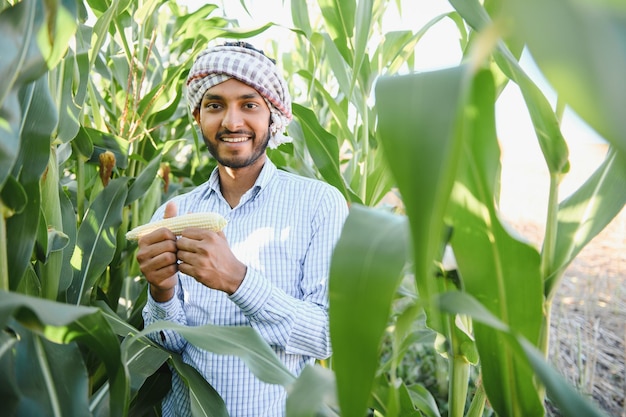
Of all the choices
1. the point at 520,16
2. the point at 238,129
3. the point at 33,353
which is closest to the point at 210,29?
the point at 238,129

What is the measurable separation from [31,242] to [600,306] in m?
2.12

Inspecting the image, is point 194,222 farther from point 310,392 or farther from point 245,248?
point 310,392

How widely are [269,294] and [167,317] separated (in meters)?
0.21

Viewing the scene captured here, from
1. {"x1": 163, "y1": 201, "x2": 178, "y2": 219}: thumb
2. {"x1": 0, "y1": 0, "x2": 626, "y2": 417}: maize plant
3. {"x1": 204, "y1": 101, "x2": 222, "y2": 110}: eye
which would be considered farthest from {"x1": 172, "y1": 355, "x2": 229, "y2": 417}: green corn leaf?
{"x1": 204, "y1": 101, "x2": 222, "y2": 110}: eye

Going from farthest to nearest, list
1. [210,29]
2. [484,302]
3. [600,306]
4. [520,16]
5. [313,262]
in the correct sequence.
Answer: [600,306] < [210,29] < [313,262] < [484,302] < [520,16]

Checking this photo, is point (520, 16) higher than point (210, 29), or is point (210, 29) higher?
point (210, 29)

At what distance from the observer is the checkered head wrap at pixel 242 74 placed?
1096 mm

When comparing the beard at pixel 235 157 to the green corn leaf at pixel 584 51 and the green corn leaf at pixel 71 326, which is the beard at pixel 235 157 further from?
the green corn leaf at pixel 584 51

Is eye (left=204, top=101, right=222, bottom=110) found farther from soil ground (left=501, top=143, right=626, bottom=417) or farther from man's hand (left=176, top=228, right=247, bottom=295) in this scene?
soil ground (left=501, top=143, right=626, bottom=417)

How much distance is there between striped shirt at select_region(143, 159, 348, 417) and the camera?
90cm

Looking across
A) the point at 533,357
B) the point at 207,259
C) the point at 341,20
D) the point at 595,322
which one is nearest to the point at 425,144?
the point at 533,357

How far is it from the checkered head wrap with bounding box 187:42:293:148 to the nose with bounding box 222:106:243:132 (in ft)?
0.21

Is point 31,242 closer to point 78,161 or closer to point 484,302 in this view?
point 484,302

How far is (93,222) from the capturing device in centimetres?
96
